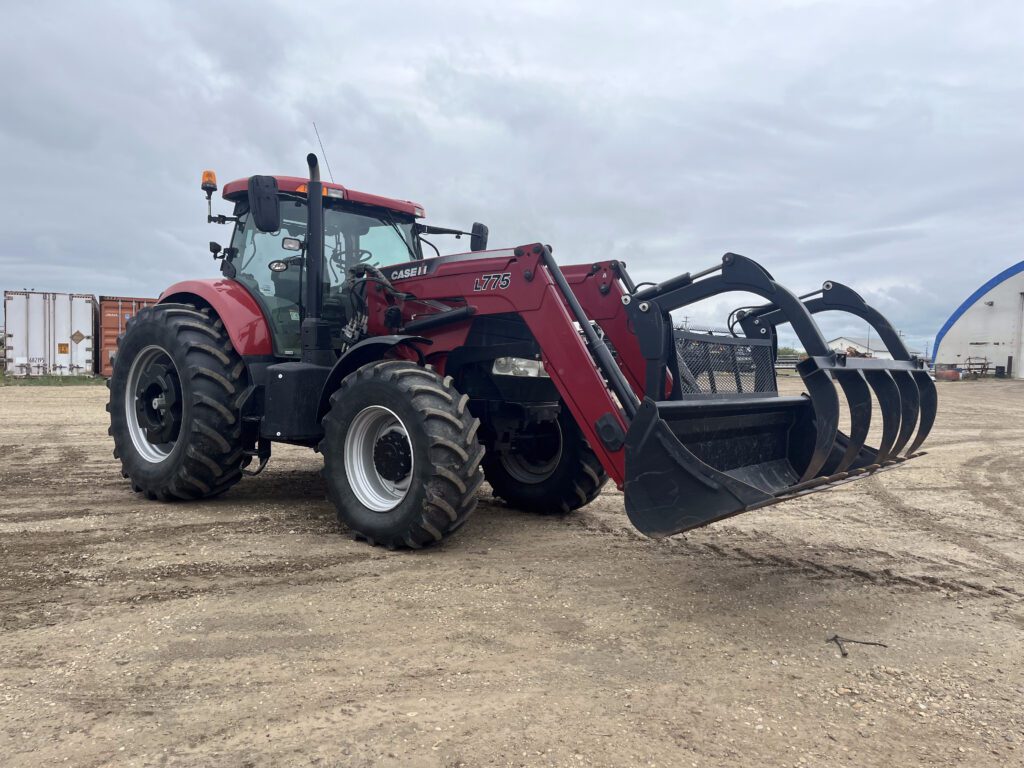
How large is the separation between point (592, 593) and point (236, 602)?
1.84 metres

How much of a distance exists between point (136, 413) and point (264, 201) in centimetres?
257

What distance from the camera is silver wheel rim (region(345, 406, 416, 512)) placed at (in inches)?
201

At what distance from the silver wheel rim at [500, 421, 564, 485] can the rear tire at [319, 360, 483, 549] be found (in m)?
1.50

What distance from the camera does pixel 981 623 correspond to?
394 centimetres

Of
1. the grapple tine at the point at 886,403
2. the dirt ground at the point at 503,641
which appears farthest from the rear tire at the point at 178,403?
the grapple tine at the point at 886,403

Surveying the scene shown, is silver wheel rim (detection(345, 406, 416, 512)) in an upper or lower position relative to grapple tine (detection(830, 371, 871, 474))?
lower

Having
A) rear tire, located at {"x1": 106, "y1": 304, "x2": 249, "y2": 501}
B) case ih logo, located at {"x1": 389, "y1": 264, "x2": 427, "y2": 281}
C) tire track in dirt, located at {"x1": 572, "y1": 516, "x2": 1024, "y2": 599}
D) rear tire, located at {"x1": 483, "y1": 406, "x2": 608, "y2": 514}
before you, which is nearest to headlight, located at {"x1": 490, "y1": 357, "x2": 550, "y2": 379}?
rear tire, located at {"x1": 483, "y1": 406, "x2": 608, "y2": 514}

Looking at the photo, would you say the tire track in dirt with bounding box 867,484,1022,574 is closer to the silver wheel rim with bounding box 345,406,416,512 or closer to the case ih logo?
the silver wheel rim with bounding box 345,406,416,512

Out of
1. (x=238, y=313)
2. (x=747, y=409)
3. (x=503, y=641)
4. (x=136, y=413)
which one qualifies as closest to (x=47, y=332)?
(x=136, y=413)

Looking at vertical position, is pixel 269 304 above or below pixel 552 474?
above

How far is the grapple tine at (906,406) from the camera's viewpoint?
185 inches

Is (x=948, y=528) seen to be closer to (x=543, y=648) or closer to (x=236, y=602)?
(x=543, y=648)

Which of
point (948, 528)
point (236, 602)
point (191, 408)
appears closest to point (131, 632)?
point (236, 602)

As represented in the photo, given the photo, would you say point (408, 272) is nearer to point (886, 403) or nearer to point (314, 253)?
point (314, 253)
